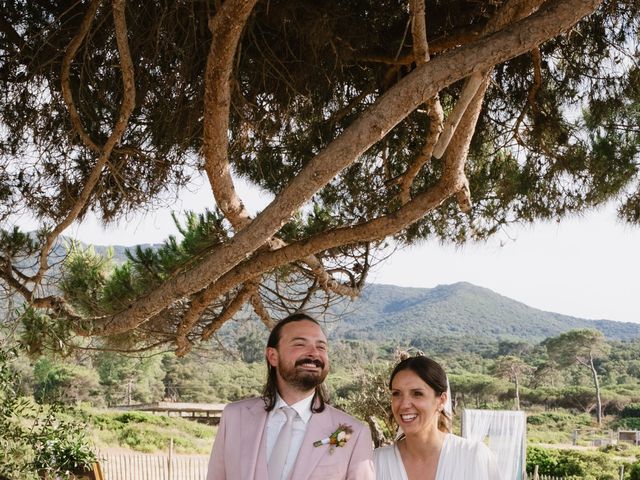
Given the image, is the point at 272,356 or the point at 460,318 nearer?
the point at 272,356

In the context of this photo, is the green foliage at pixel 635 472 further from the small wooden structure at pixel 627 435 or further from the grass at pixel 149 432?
the small wooden structure at pixel 627 435

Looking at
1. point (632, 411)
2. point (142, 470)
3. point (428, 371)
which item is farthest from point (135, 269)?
point (632, 411)

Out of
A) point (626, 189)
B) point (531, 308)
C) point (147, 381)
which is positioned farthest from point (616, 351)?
point (626, 189)

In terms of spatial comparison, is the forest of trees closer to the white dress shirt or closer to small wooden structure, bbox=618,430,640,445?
small wooden structure, bbox=618,430,640,445

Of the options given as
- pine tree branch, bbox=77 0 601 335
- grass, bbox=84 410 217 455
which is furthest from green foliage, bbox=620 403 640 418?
pine tree branch, bbox=77 0 601 335

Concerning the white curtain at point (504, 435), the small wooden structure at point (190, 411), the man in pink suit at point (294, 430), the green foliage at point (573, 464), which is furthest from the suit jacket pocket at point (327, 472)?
the small wooden structure at point (190, 411)

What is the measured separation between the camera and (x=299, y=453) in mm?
2105

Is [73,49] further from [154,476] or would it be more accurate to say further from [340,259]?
[154,476]

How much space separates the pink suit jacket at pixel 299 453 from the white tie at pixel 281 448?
0.11 feet

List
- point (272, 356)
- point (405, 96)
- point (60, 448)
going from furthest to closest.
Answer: point (60, 448)
point (405, 96)
point (272, 356)

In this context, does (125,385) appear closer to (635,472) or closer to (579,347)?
(635,472)

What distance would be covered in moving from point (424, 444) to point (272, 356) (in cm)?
59

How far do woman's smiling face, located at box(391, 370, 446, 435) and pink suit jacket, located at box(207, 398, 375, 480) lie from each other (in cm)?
23

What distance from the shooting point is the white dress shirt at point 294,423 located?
215cm
